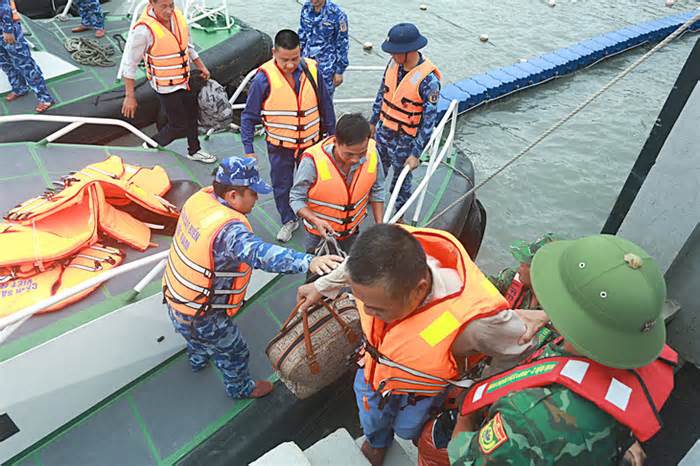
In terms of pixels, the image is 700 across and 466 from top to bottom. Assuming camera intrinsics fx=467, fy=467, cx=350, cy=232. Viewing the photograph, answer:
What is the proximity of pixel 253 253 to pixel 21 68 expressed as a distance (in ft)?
15.1

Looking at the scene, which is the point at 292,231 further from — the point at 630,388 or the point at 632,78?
the point at 632,78

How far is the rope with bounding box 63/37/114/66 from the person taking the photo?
596 cm

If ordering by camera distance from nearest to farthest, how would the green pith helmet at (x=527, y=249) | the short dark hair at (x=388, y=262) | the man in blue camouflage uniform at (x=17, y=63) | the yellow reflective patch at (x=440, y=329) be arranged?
1. the short dark hair at (x=388, y=262)
2. the yellow reflective patch at (x=440, y=329)
3. the green pith helmet at (x=527, y=249)
4. the man in blue camouflage uniform at (x=17, y=63)

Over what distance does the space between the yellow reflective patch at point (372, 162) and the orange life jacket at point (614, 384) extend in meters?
1.70

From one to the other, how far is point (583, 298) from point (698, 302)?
137 cm

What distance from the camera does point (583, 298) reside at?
1.26 metres

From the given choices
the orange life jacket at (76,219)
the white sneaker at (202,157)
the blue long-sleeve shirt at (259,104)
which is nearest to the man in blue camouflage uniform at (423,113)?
the blue long-sleeve shirt at (259,104)

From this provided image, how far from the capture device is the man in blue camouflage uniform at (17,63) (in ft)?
15.2

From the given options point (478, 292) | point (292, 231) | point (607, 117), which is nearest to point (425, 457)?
point (478, 292)

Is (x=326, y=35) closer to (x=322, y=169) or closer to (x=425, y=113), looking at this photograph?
(x=425, y=113)

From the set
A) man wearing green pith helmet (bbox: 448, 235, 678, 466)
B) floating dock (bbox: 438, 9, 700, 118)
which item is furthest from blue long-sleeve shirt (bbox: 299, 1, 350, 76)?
man wearing green pith helmet (bbox: 448, 235, 678, 466)

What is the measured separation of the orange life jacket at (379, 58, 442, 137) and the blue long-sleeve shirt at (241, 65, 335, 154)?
57 cm

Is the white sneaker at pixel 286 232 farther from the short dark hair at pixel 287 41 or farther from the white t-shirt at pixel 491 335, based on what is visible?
the white t-shirt at pixel 491 335

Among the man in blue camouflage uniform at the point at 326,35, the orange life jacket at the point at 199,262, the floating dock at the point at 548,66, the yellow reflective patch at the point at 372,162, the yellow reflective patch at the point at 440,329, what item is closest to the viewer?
the yellow reflective patch at the point at 440,329
